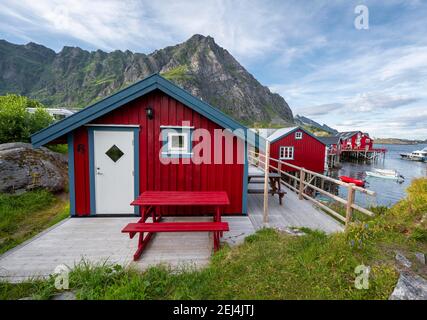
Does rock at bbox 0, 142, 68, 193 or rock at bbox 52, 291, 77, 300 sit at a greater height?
rock at bbox 0, 142, 68, 193

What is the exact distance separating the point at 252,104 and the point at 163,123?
105356mm

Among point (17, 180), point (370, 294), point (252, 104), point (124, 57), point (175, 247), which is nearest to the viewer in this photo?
point (370, 294)

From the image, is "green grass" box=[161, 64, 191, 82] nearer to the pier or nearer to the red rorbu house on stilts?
the red rorbu house on stilts

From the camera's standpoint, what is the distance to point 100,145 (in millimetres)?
4895

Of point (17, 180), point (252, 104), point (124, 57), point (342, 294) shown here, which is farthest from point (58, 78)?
point (342, 294)

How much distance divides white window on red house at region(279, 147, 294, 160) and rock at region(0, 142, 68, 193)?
61.0ft

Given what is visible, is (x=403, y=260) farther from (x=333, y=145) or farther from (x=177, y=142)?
(x=333, y=145)

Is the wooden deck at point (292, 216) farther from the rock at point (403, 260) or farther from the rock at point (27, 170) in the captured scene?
the rock at point (27, 170)

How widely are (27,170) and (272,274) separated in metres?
8.25

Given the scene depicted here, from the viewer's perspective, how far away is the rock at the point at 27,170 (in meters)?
6.28

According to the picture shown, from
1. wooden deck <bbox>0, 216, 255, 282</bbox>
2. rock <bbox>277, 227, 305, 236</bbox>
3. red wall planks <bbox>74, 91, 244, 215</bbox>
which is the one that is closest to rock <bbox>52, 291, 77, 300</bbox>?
wooden deck <bbox>0, 216, 255, 282</bbox>

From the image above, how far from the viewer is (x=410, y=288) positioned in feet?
7.45

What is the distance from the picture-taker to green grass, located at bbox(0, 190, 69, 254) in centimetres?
441
